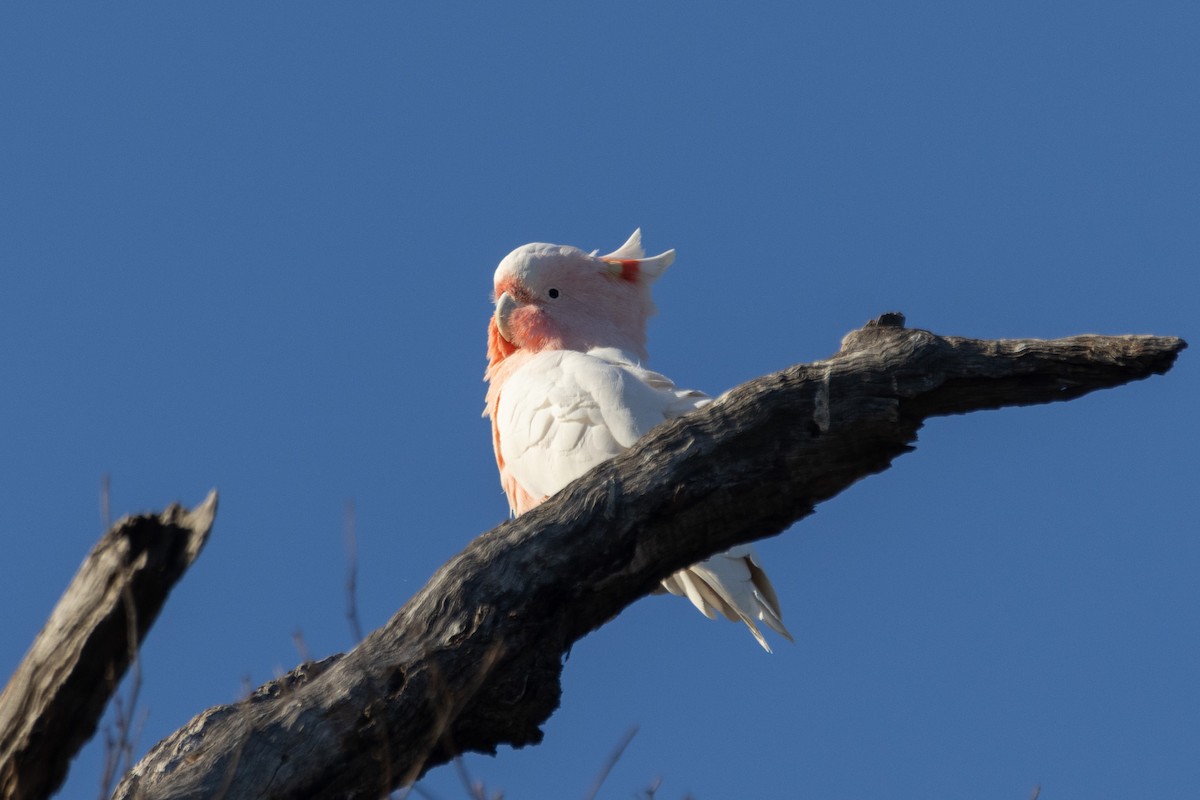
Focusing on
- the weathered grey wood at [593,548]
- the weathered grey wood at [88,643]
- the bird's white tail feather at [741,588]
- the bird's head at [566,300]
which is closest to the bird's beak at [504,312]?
the bird's head at [566,300]

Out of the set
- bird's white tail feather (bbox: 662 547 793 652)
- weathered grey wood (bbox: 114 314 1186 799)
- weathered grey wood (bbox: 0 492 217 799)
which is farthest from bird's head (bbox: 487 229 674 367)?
weathered grey wood (bbox: 0 492 217 799)

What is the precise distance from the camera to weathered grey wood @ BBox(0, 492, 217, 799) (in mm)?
2906

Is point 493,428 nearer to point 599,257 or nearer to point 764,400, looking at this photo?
point 599,257

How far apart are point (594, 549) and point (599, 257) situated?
14.7 ft

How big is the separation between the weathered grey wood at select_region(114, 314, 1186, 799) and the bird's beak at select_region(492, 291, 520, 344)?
4107 mm

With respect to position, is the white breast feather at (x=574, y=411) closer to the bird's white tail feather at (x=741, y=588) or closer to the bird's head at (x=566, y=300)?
the bird's head at (x=566, y=300)

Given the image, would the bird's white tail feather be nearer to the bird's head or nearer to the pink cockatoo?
the pink cockatoo

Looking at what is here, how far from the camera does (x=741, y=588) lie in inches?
278

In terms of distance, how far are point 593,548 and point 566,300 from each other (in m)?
4.30

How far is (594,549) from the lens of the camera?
4453 mm

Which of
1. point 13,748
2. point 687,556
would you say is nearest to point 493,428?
point 687,556

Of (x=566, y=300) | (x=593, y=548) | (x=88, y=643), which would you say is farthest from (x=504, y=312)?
(x=88, y=643)

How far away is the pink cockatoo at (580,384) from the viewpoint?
286 inches

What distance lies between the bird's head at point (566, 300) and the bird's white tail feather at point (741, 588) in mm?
1906
